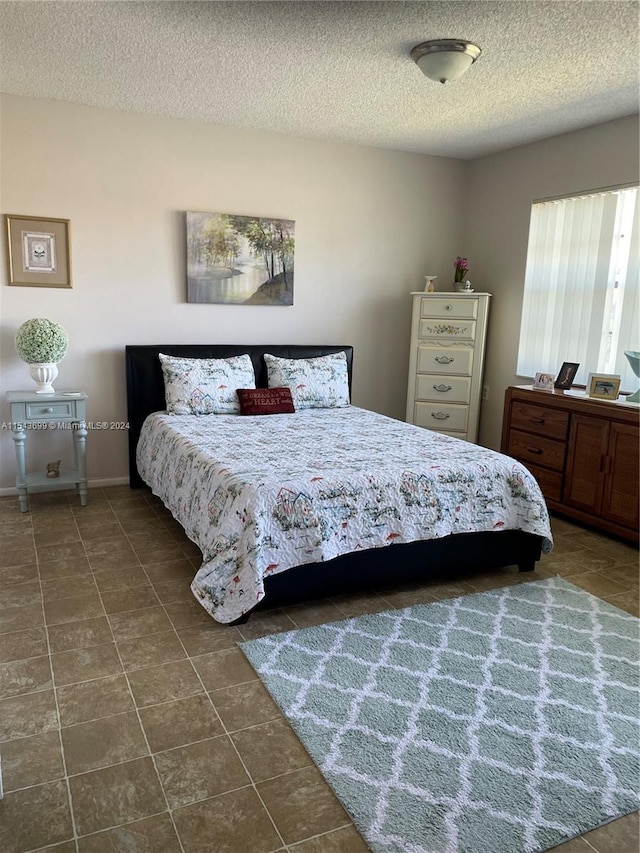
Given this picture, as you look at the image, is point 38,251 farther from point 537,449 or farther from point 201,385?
point 537,449

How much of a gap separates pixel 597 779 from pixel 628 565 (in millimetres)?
1827

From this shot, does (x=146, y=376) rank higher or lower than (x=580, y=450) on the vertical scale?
higher

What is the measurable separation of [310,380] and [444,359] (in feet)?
3.80

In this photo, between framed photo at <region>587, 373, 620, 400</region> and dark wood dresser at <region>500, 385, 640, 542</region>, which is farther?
framed photo at <region>587, 373, 620, 400</region>

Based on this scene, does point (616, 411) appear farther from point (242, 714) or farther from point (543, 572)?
point (242, 714)

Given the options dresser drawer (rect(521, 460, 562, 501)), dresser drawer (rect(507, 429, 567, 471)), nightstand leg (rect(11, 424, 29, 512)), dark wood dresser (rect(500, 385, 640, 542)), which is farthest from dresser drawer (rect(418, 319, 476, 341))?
nightstand leg (rect(11, 424, 29, 512))

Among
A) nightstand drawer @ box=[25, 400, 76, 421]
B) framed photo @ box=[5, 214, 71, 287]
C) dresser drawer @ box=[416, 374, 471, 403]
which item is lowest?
nightstand drawer @ box=[25, 400, 76, 421]

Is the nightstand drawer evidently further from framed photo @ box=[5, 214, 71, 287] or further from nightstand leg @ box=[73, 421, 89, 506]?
framed photo @ box=[5, 214, 71, 287]

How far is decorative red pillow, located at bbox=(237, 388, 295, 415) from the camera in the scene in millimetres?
4238

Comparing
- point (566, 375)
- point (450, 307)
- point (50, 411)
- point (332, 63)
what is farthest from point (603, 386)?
point (50, 411)

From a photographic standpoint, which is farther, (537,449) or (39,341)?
(537,449)

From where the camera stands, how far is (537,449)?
4164 millimetres

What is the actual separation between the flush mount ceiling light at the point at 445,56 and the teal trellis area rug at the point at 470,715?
99.1 inches

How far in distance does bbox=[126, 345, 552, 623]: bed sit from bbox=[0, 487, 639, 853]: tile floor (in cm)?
15
